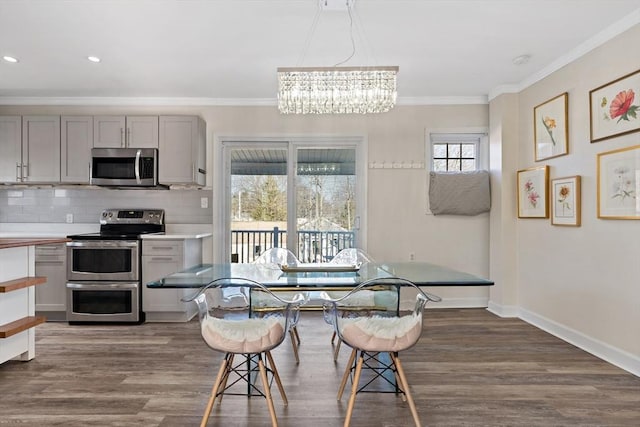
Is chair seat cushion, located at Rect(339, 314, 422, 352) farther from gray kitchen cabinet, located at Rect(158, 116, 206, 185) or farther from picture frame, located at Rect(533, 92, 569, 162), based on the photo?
gray kitchen cabinet, located at Rect(158, 116, 206, 185)

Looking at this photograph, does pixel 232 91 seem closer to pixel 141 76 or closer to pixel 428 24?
pixel 141 76

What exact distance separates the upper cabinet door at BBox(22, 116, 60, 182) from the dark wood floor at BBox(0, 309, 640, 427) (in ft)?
5.91

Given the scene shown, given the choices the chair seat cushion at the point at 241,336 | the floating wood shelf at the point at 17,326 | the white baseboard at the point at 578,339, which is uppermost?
the chair seat cushion at the point at 241,336

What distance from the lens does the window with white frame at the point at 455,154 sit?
15.3 feet

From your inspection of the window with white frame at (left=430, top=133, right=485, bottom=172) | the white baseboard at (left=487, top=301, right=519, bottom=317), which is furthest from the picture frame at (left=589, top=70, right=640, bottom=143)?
the white baseboard at (left=487, top=301, right=519, bottom=317)

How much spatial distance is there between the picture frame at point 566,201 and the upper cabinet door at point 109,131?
14.9 ft

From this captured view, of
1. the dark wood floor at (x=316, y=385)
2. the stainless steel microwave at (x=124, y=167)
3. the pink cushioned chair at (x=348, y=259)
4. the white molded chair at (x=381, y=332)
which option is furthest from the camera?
the stainless steel microwave at (x=124, y=167)

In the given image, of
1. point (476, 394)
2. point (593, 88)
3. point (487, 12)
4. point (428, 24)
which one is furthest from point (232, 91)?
point (476, 394)

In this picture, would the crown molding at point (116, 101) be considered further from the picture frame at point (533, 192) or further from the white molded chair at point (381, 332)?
the white molded chair at point (381, 332)

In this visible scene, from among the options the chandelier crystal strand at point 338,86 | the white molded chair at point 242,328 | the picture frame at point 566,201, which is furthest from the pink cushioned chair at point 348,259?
the picture frame at point 566,201

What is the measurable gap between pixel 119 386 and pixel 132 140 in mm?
2748

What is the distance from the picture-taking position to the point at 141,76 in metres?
3.83

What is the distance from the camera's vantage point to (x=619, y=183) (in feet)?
9.09

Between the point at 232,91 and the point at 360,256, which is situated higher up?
the point at 232,91
